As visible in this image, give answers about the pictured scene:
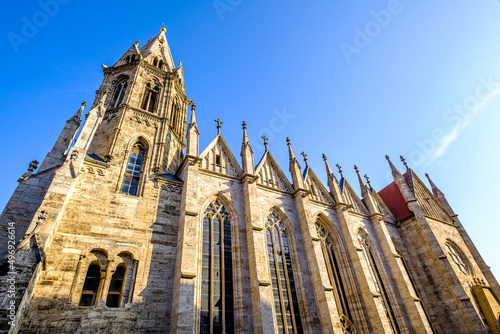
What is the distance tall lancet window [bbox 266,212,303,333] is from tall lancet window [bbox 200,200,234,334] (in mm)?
2426

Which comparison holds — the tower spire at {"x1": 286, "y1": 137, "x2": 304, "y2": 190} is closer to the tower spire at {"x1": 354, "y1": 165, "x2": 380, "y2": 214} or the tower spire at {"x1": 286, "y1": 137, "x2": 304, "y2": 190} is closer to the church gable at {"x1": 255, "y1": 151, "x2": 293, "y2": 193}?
the church gable at {"x1": 255, "y1": 151, "x2": 293, "y2": 193}

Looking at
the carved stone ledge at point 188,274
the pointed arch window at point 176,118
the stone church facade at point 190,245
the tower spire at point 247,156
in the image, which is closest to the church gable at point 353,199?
the stone church facade at point 190,245

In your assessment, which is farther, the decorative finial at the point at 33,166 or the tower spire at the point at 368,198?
the tower spire at the point at 368,198

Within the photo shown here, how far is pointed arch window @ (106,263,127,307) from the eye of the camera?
988cm

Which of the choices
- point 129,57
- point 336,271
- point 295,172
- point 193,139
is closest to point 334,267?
point 336,271

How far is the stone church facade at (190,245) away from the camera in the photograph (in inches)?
371

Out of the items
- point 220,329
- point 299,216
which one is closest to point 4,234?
point 220,329

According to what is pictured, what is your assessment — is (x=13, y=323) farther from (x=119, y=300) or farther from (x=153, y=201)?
(x=153, y=201)

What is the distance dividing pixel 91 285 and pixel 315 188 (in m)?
15.9

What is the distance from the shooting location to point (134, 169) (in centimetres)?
1456

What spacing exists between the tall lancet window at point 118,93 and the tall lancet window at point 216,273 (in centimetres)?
1041

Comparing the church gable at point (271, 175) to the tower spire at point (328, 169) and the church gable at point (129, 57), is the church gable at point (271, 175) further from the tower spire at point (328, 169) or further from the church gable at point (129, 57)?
the church gable at point (129, 57)

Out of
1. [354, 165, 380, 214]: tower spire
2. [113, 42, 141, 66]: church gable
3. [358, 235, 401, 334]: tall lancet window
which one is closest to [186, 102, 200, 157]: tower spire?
[113, 42, 141, 66]: church gable

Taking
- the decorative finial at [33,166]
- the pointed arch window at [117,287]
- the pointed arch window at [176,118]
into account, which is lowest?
the pointed arch window at [117,287]
